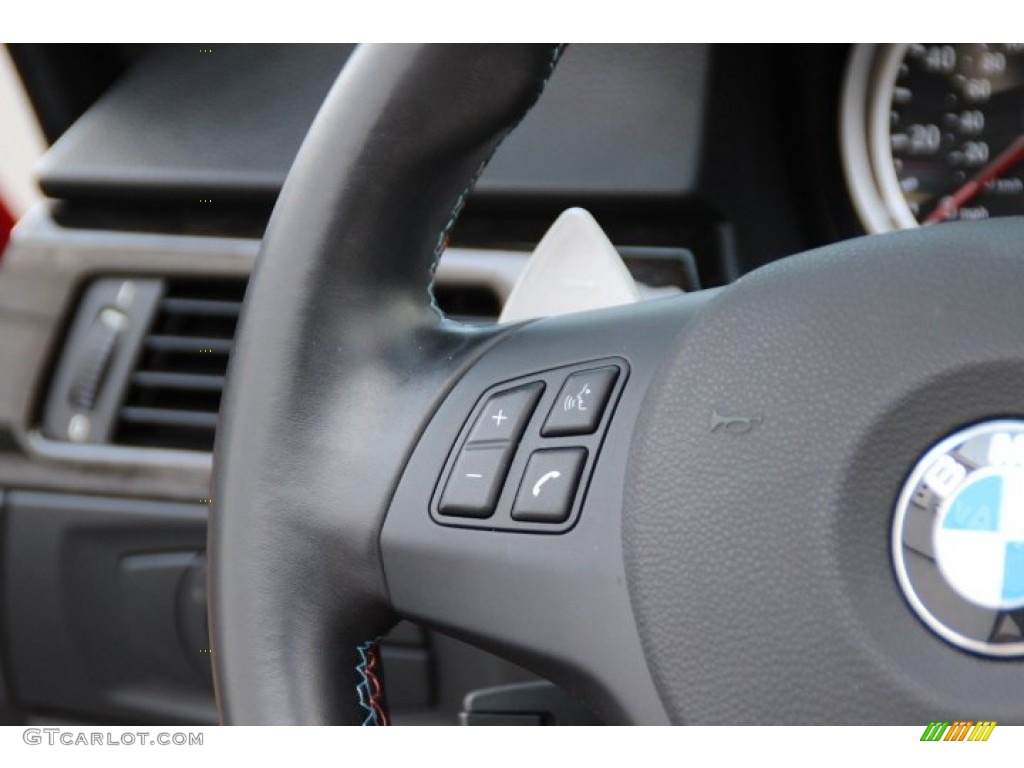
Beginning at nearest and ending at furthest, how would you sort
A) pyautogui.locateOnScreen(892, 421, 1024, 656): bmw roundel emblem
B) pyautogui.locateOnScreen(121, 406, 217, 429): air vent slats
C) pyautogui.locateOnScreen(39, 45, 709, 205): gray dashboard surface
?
pyautogui.locateOnScreen(892, 421, 1024, 656): bmw roundel emblem → pyautogui.locateOnScreen(39, 45, 709, 205): gray dashboard surface → pyautogui.locateOnScreen(121, 406, 217, 429): air vent slats

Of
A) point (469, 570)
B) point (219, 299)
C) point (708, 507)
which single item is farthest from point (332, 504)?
point (219, 299)

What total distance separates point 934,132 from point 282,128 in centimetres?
62

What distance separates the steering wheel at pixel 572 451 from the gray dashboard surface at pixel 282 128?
0.46 meters

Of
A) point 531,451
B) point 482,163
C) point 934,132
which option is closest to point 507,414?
point 531,451

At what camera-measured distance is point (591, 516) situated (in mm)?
559

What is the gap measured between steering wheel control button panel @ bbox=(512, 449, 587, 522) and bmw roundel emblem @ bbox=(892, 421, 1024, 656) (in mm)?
134

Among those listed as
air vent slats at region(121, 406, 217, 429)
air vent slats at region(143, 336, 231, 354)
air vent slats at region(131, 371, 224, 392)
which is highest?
air vent slats at region(143, 336, 231, 354)

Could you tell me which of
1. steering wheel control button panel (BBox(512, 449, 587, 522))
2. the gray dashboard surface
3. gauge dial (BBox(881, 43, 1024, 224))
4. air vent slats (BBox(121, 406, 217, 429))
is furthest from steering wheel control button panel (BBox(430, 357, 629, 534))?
gauge dial (BBox(881, 43, 1024, 224))

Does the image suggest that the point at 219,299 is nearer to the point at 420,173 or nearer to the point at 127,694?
the point at 127,694

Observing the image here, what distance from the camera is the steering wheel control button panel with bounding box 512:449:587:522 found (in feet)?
1.85

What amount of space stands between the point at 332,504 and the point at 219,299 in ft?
2.17

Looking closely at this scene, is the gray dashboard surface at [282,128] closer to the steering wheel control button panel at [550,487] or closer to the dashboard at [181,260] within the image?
the dashboard at [181,260]

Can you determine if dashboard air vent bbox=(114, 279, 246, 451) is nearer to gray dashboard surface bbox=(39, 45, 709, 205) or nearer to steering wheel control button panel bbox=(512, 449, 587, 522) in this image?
gray dashboard surface bbox=(39, 45, 709, 205)

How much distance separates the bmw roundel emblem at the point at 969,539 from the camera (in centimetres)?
50
